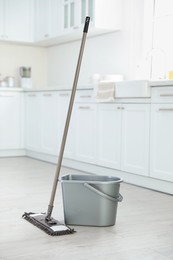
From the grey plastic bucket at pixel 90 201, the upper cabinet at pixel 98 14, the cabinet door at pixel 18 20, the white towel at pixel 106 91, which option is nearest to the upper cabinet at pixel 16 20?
the cabinet door at pixel 18 20

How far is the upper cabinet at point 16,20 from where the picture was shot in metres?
5.90

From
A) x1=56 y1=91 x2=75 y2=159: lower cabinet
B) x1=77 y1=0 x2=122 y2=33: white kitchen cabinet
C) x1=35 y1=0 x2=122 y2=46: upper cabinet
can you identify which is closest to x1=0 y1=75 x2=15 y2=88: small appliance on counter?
x1=35 y1=0 x2=122 y2=46: upper cabinet

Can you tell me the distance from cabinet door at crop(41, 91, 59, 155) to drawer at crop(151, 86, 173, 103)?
173 cm

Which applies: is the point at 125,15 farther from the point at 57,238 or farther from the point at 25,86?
the point at 57,238

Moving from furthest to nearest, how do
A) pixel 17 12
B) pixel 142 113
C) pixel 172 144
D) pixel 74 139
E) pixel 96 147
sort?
pixel 17 12 < pixel 74 139 < pixel 96 147 < pixel 142 113 < pixel 172 144

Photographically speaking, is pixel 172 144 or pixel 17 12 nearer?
pixel 172 144

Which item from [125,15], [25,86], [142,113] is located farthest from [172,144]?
[25,86]

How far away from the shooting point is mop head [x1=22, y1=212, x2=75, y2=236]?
96.0 inches

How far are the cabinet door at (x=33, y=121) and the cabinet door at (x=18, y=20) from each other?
0.86 metres

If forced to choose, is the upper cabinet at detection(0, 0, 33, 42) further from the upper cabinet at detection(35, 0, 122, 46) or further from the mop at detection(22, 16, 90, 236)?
the mop at detection(22, 16, 90, 236)

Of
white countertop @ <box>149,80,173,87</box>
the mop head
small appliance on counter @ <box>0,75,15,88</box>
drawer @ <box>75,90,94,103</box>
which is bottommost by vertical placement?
the mop head

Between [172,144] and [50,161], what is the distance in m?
2.19

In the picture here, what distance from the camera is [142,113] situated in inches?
149

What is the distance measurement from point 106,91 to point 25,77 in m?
2.32
